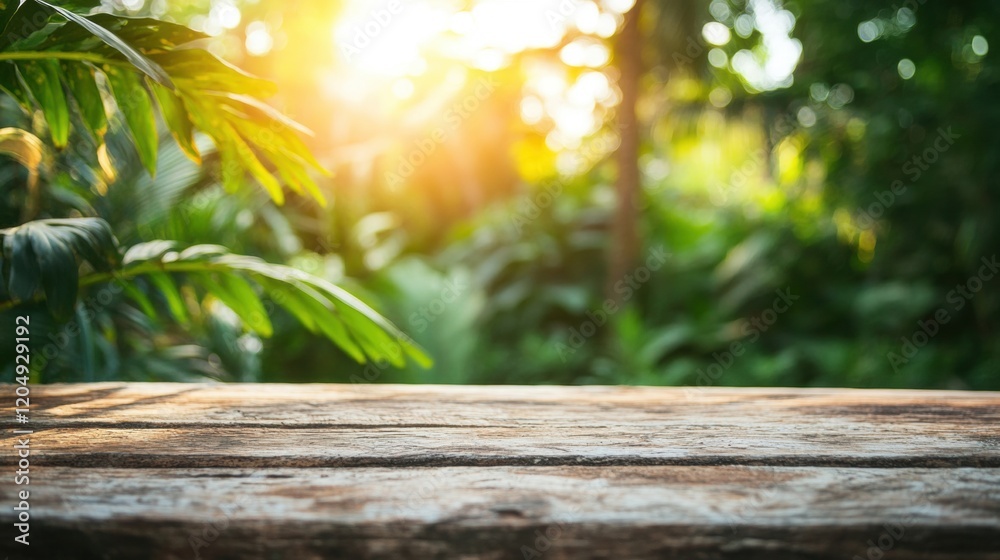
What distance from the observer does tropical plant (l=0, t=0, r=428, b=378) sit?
83 cm

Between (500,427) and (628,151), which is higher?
(628,151)

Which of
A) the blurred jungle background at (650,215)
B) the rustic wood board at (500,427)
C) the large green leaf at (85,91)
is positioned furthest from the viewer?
the blurred jungle background at (650,215)

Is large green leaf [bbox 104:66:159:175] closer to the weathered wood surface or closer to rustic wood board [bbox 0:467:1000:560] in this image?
the weathered wood surface

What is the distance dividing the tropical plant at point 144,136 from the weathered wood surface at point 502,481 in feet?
0.71

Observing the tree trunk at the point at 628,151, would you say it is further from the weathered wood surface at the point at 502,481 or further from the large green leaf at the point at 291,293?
the weathered wood surface at the point at 502,481

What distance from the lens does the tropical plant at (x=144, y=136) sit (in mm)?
834

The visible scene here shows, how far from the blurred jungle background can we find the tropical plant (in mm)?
1078

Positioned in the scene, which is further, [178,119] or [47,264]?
[178,119]

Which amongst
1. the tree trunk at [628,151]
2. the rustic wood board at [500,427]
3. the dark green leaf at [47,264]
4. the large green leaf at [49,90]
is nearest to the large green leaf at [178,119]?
the large green leaf at [49,90]

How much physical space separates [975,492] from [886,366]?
4.25m

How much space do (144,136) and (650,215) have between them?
5546mm

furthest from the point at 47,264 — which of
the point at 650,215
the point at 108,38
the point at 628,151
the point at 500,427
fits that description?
the point at 650,215

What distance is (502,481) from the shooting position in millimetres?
567

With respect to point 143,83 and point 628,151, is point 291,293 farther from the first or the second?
point 628,151
